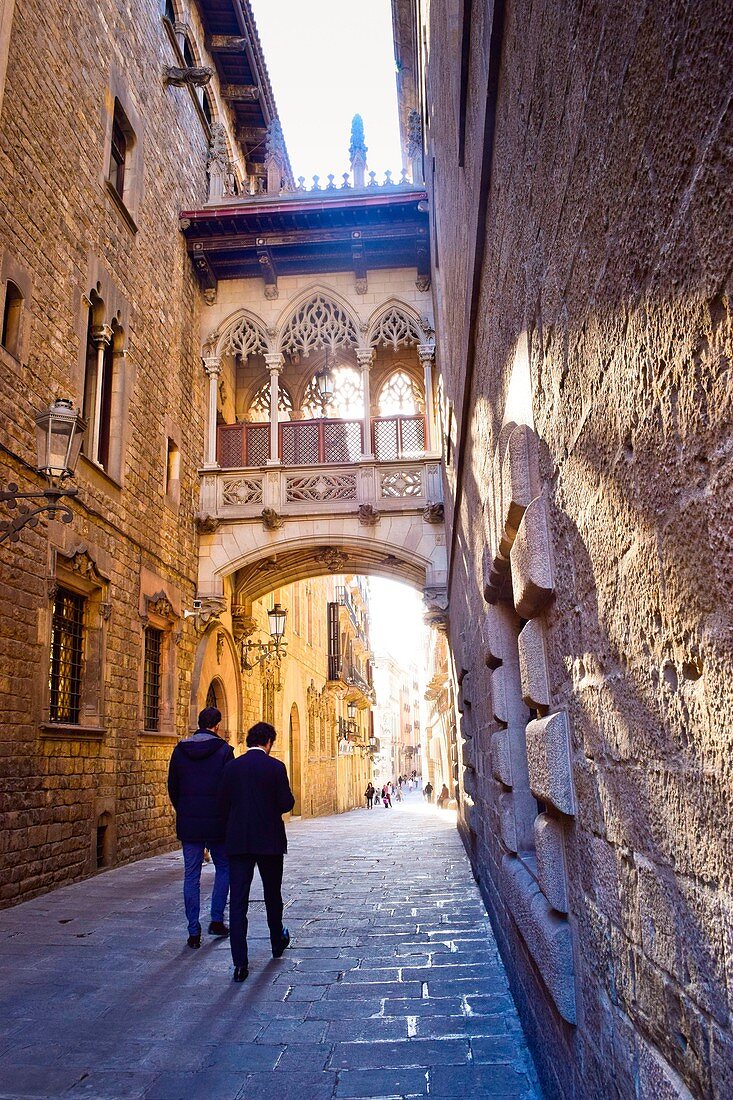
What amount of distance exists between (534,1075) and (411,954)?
2.12 metres

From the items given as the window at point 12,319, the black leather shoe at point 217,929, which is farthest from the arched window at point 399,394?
the black leather shoe at point 217,929

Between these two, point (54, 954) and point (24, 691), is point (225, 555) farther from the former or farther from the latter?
point (54, 954)

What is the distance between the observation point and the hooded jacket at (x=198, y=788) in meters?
5.41

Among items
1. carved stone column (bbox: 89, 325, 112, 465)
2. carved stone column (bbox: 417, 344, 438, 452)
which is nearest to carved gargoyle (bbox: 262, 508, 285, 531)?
carved stone column (bbox: 417, 344, 438, 452)

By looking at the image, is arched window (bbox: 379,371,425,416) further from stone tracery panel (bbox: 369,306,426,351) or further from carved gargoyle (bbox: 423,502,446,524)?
carved gargoyle (bbox: 423,502,446,524)

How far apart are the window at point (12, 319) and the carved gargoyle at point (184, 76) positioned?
7199 millimetres

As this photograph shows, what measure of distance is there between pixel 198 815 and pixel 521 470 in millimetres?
3978

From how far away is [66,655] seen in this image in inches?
360

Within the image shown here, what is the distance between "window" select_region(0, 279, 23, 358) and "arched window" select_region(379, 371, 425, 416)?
9154 mm

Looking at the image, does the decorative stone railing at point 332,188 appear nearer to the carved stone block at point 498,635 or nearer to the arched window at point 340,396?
the arched window at point 340,396

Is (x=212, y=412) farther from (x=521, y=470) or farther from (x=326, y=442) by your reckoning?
(x=521, y=470)

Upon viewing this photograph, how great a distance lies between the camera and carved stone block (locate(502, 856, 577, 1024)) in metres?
2.10

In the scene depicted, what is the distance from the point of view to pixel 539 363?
216cm

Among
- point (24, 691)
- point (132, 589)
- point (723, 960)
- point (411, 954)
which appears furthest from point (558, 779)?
point (132, 589)
